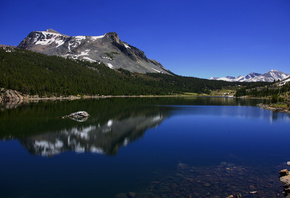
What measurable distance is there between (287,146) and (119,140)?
25.0m

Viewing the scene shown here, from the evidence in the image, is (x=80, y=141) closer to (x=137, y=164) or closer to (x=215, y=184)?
(x=137, y=164)

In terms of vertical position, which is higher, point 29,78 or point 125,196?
point 29,78

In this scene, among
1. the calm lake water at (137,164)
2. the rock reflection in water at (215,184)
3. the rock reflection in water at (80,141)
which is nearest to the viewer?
the rock reflection in water at (215,184)

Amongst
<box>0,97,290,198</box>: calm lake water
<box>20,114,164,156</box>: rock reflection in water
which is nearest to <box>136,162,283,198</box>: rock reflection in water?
<box>0,97,290,198</box>: calm lake water

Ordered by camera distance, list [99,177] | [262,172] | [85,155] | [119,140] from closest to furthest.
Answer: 1. [99,177]
2. [262,172]
3. [85,155]
4. [119,140]

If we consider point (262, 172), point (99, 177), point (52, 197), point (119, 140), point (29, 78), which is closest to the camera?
point (52, 197)

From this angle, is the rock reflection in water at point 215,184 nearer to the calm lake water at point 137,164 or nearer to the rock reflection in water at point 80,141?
the calm lake water at point 137,164

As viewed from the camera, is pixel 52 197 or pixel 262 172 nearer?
pixel 52 197

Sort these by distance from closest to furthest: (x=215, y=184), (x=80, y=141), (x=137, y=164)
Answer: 1. (x=215, y=184)
2. (x=137, y=164)
3. (x=80, y=141)

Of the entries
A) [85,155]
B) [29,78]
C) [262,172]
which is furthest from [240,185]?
[29,78]

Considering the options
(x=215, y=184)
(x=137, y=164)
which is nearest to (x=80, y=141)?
(x=137, y=164)

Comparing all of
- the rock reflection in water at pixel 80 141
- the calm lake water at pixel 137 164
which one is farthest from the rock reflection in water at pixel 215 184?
the rock reflection in water at pixel 80 141

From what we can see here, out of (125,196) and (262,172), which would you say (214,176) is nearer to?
(262,172)

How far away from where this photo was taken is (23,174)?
20.0m
